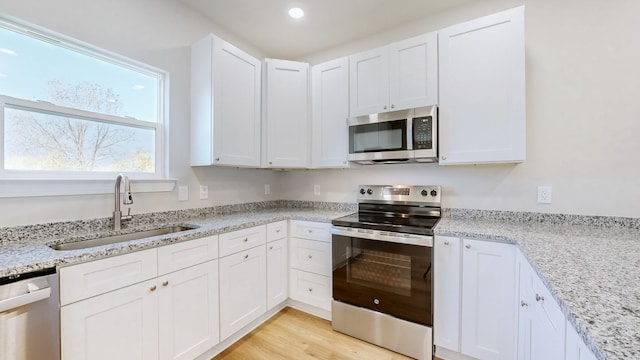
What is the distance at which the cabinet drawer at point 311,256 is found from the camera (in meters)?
2.21

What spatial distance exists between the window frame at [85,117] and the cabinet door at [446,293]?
2.05 meters

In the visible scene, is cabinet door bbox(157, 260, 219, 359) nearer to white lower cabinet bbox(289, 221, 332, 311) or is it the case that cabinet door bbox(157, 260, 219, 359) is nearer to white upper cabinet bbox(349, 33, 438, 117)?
white lower cabinet bbox(289, 221, 332, 311)

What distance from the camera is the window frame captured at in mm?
1395

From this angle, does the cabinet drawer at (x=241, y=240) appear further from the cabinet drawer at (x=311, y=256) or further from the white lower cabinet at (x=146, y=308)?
the cabinet drawer at (x=311, y=256)

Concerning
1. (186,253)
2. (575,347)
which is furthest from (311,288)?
(575,347)

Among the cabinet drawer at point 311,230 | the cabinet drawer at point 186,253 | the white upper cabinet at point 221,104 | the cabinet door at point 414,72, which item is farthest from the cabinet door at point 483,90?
the cabinet drawer at point 186,253

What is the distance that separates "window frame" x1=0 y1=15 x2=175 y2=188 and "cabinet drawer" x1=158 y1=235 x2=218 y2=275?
0.64 metres

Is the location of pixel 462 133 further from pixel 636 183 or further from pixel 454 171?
pixel 636 183

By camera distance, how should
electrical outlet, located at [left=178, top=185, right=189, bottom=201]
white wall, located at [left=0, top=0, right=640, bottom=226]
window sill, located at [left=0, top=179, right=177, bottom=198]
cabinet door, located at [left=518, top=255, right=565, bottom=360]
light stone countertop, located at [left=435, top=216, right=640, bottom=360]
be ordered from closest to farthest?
light stone countertop, located at [left=435, top=216, right=640, bottom=360] → cabinet door, located at [left=518, top=255, right=565, bottom=360] → window sill, located at [left=0, top=179, right=177, bottom=198] → white wall, located at [left=0, top=0, right=640, bottom=226] → electrical outlet, located at [left=178, top=185, right=189, bottom=201]

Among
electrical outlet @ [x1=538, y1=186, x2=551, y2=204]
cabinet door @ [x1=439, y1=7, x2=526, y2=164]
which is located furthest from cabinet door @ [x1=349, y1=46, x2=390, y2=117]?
electrical outlet @ [x1=538, y1=186, x2=551, y2=204]

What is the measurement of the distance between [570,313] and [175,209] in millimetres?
2292

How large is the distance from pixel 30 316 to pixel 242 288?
113 cm

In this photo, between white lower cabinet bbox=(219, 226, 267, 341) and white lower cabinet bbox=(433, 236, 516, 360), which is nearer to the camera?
white lower cabinet bbox=(433, 236, 516, 360)

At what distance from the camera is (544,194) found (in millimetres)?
1908
